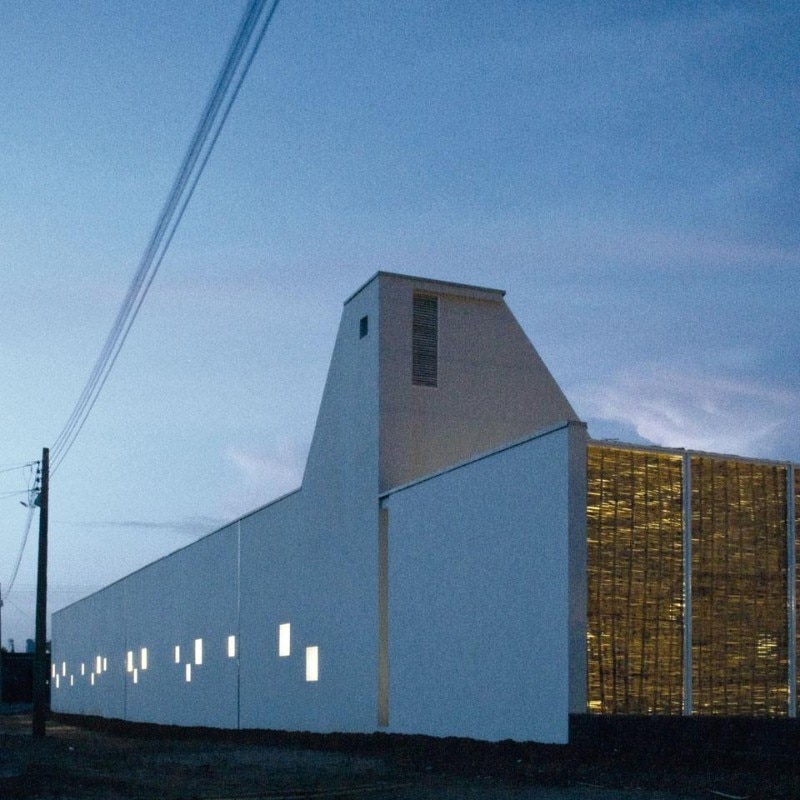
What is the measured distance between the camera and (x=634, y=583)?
56.5ft

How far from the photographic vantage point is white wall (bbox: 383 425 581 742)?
17.0m

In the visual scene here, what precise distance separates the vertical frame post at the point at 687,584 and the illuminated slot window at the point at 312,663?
10.9 metres

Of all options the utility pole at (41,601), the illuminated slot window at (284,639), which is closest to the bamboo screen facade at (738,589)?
the illuminated slot window at (284,639)

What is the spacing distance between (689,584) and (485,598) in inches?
128

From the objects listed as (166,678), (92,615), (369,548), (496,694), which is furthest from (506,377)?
(92,615)

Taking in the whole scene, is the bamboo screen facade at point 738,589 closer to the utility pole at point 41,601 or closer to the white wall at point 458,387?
the white wall at point 458,387

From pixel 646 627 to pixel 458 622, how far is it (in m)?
3.71

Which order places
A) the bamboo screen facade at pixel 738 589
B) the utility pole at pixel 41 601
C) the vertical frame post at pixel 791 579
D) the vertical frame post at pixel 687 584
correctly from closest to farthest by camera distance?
the vertical frame post at pixel 687 584
the bamboo screen facade at pixel 738 589
the vertical frame post at pixel 791 579
the utility pole at pixel 41 601

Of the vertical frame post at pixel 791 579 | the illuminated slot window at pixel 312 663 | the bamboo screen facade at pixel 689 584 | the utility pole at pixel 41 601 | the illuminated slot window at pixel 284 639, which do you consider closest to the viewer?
the bamboo screen facade at pixel 689 584

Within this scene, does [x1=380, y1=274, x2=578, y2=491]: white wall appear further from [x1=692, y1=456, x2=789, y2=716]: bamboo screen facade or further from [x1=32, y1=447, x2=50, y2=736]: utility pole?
[x1=32, y1=447, x2=50, y2=736]: utility pole

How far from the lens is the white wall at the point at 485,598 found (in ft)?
55.9

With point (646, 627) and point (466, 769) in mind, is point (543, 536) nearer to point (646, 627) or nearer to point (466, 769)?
point (646, 627)

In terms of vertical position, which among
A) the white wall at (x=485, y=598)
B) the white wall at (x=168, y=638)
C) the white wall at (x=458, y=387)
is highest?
the white wall at (x=458, y=387)

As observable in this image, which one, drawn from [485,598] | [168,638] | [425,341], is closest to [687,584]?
[485,598]
